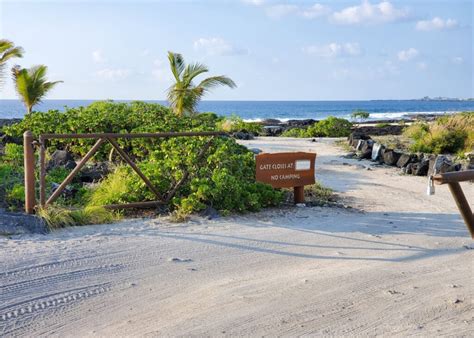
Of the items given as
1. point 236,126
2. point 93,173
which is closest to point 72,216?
point 93,173

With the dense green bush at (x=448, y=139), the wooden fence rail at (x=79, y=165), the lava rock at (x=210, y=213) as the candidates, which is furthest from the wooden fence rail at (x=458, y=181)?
the dense green bush at (x=448, y=139)

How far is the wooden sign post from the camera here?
915 centimetres

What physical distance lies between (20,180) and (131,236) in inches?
133

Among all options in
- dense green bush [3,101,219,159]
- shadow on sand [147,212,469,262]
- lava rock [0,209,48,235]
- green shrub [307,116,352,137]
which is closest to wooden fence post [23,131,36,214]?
lava rock [0,209,48,235]

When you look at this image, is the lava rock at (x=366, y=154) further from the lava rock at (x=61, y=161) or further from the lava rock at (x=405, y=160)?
the lava rock at (x=61, y=161)

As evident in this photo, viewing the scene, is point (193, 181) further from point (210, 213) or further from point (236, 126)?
point (236, 126)

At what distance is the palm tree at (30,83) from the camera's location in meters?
20.1

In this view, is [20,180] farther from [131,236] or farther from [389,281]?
[389,281]

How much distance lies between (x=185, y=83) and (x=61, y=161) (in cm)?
668

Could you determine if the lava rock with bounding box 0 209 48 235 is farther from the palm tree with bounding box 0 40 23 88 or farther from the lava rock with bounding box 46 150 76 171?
the palm tree with bounding box 0 40 23 88

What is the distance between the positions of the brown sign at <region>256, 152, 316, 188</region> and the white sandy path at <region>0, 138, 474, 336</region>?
2.47 feet

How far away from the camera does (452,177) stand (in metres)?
3.49

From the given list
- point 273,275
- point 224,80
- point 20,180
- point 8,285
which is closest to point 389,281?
point 273,275

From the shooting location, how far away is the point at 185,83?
58.3 ft
